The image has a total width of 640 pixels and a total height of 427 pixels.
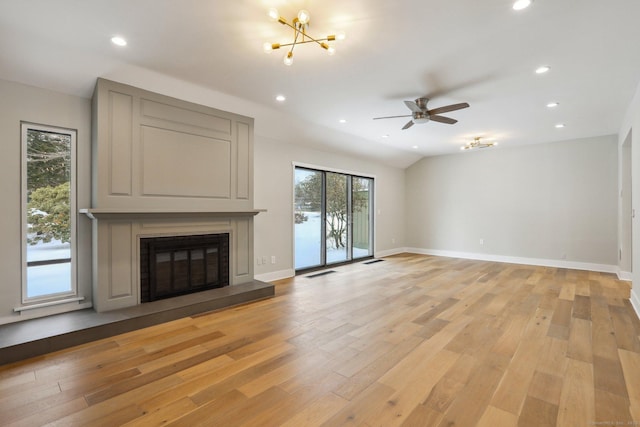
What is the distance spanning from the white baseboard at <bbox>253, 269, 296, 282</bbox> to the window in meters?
2.59

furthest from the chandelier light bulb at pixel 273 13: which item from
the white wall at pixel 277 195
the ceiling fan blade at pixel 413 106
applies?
the white wall at pixel 277 195

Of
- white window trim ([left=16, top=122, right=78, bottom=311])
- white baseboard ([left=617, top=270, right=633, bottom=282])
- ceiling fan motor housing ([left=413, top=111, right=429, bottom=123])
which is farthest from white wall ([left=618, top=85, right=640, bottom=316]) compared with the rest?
white window trim ([left=16, top=122, right=78, bottom=311])

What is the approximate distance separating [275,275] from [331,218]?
200 cm

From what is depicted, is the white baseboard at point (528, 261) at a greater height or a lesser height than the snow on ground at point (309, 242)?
lesser

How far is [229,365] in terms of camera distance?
8.14 ft

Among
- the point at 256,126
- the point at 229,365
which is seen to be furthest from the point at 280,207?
the point at 229,365

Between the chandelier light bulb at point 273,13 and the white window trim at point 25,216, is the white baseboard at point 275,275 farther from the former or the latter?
the chandelier light bulb at point 273,13

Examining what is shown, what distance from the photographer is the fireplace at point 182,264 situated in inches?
148

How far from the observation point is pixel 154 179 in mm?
3760

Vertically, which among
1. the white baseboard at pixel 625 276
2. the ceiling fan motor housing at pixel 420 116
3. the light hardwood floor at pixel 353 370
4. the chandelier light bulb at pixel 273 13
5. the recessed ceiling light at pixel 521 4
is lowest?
the light hardwood floor at pixel 353 370

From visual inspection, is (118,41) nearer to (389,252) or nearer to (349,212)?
(349,212)

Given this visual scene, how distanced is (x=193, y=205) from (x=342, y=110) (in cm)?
261

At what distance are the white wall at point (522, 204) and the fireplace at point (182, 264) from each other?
6233 mm

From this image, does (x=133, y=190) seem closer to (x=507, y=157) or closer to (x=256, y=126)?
(x=256, y=126)
